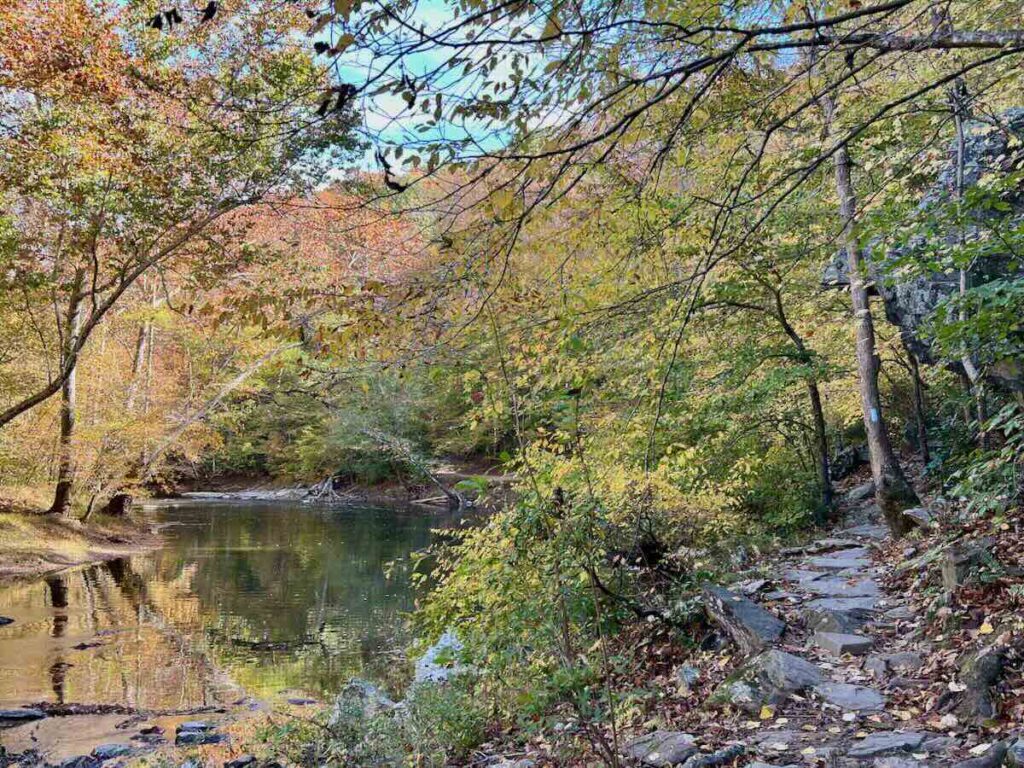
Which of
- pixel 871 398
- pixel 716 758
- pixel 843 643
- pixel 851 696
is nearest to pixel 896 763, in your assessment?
pixel 716 758

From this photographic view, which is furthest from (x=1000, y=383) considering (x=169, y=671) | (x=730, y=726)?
(x=169, y=671)

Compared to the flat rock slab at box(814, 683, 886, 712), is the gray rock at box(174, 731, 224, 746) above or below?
below

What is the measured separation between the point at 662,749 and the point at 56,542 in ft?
53.7

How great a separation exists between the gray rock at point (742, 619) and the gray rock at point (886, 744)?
123 cm

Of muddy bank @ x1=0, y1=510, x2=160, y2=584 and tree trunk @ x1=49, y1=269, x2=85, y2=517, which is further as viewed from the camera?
tree trunk @ x1=49, y1=269, x2=85, y2=517

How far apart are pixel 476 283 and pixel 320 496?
31.1 meters

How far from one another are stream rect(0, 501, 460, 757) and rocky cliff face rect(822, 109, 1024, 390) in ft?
13.8

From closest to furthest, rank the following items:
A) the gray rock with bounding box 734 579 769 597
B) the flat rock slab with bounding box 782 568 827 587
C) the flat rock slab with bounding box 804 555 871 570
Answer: the gray rock with bounding box 734 579 769 597, the flat rock slab with bounding box 782 568 827 587, the flat rock slab with bounding box 804 555 871 570

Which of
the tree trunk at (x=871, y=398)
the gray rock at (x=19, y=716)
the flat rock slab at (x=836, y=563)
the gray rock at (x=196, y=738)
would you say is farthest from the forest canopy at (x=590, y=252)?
the gray rock at (x=19, y=716)

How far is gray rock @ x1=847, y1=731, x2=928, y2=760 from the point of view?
2994 mm

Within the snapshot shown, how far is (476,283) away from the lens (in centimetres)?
325

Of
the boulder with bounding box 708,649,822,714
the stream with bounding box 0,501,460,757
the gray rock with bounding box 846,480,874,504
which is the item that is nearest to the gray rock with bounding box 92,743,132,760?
the stream with bounding box 0,501,460,757

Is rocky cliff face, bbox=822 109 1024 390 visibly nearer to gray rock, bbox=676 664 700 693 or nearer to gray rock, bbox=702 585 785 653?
gray rock, bbox=702 585 785 653

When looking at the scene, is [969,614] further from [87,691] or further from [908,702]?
[87,691]
